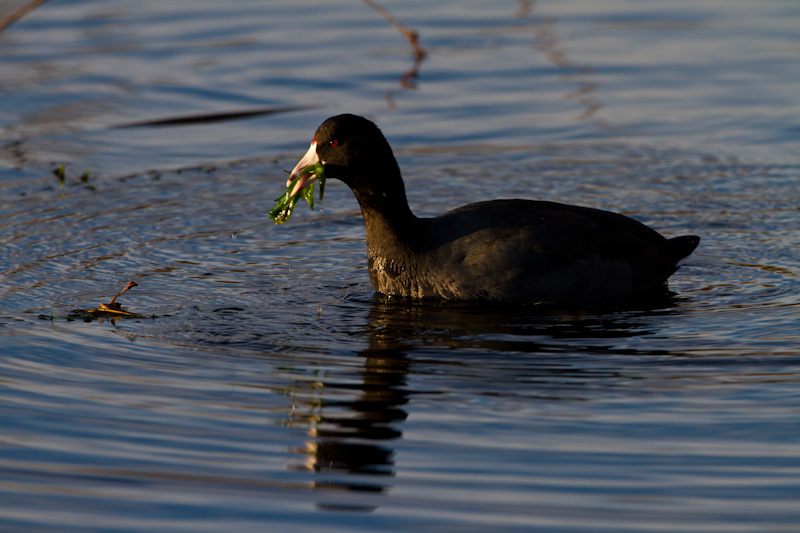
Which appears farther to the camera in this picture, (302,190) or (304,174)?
(302,190)

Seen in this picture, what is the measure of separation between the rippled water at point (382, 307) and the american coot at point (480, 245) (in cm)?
20

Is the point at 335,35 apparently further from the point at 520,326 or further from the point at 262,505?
the point at 262,505

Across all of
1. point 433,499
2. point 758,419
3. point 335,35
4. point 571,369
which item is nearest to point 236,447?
point 433,499

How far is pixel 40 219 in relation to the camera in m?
8.81

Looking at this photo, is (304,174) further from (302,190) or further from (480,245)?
(480,245)

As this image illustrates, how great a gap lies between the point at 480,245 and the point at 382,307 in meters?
0.71

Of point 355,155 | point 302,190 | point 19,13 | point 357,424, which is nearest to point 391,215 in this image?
point 355,155

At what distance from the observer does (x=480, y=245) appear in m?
7.14

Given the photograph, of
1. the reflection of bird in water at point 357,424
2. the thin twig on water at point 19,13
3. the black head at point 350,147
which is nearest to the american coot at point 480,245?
the black head at point 350,147

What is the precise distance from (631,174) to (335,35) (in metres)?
5.94

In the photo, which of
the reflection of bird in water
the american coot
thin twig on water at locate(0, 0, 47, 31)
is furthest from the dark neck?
thin twig on water at locate(0, 0, 47, 31)

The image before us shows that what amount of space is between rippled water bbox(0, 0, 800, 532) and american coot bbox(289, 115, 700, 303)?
0.20m

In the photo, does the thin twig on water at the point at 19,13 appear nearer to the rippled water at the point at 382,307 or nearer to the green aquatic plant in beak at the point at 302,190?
the rippled water at the point at 382,307

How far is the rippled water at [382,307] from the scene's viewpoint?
4.77 m
